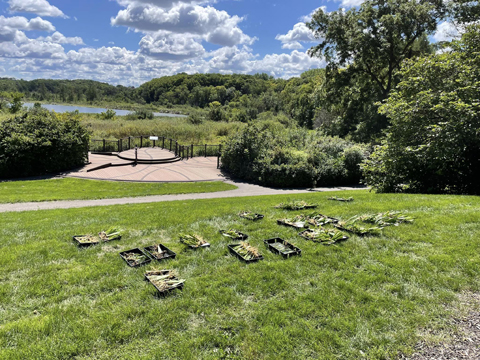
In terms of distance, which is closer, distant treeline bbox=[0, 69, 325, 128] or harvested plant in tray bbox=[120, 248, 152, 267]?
harvested plant in tray bbox=[120, 248, 152, 267]

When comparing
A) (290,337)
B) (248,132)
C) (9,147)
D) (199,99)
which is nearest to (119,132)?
(9,147)

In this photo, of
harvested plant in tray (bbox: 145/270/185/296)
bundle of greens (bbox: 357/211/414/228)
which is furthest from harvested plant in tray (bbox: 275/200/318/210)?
harvested plant in tray (bbox: 145/270/185/296)

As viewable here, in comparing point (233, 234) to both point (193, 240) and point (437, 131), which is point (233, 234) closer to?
point (193, 240)

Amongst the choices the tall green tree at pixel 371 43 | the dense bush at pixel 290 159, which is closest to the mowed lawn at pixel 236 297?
the dense bush at pixel 290 159

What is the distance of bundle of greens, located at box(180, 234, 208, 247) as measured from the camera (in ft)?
14.6

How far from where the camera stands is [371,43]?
20.7 metres

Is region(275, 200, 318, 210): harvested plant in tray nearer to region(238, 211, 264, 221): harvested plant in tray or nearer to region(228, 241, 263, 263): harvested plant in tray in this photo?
region(238, 211, 264, 221): harvested plant in tray

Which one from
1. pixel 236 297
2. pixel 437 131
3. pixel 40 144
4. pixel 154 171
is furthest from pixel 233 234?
pixel 40 144

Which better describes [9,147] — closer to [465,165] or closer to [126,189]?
[126,189]

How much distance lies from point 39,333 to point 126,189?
9.55 metres

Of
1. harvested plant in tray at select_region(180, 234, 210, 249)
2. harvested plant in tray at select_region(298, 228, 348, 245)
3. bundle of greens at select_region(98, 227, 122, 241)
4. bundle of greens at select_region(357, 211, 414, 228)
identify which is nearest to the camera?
harvested plant in tray at select_region(180, 234, 210, 249)

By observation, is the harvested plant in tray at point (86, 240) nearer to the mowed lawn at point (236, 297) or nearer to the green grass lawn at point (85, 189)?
the mowed lawn at point (236, 297)

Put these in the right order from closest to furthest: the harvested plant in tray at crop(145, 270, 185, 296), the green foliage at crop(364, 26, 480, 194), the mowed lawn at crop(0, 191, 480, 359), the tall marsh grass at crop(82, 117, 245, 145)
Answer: the mowed lawn at crop(0, 191, 480, 359), the harvested plant in tray at crop(145, 270, 185, 296), the green foliage at crop(364, 26, 480, 194), the tall marsh grass at crop(82, 117, 245, 145)

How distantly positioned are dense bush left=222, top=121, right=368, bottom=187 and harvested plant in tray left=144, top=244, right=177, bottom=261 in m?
9.85
